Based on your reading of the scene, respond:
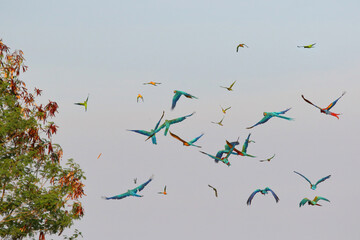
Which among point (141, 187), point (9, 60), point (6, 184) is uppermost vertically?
point (9, 60)

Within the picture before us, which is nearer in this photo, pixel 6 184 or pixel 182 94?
pixel 182 94

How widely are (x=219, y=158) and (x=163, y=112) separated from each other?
8.83 feet

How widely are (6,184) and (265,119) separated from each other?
1062 cm

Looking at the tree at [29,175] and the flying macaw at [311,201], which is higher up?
the tree at [29,175]

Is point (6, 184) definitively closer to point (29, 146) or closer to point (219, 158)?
point (29, 146)

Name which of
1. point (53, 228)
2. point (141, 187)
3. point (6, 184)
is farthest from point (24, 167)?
point (141, 187)

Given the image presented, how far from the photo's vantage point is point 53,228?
20.5m

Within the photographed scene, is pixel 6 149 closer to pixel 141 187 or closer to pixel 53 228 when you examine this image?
pixel 53 228

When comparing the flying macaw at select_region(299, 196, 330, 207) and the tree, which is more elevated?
the tree

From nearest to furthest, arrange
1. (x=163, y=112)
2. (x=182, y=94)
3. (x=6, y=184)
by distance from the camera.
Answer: (x=163, y=112) → (x=182, y=94) → (x=6, y=184)

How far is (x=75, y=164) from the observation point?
2117cm

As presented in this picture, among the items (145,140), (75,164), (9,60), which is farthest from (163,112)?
(9,60)

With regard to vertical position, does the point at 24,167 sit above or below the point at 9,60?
below

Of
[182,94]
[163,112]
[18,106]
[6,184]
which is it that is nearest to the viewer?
[163,112]
